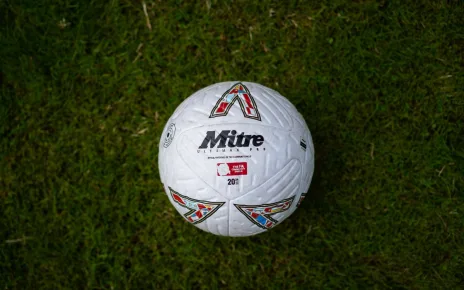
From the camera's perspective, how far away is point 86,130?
10.2 ft

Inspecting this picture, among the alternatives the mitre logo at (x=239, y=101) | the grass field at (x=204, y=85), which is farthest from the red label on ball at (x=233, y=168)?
the grass field at (x=204, y=85)

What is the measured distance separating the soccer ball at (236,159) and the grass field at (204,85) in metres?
0.77

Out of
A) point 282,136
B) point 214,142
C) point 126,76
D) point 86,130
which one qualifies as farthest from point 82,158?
point 282,136

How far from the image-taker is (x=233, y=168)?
204cm

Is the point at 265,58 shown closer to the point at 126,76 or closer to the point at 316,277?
the point at 126,76

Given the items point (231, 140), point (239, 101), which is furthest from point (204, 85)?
point (231, 140)

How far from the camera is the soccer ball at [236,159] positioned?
205cm

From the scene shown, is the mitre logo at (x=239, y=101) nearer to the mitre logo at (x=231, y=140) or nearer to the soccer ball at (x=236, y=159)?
the soccer ball at (x=236, y=159)

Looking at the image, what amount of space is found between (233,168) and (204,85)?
1209 millimetres

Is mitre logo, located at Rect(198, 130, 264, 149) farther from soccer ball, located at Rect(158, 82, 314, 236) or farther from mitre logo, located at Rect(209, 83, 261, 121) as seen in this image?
mitre logo, located at Rect(209, 83, 261, 121)

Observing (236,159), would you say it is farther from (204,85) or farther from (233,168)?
(204,85)

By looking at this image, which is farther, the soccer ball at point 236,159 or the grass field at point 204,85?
the grass field at point 204,85

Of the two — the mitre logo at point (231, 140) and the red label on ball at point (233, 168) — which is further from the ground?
the mitre logo at point (231, 140)

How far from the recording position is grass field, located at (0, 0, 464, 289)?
2.91 m
